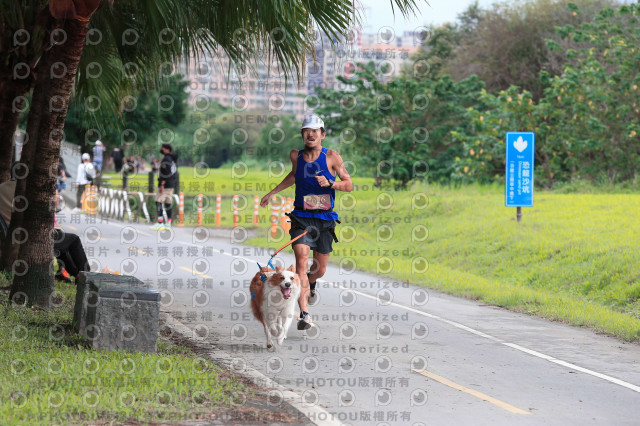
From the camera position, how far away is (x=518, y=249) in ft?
64.0

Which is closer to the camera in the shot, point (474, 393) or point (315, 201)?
point (474, 393)

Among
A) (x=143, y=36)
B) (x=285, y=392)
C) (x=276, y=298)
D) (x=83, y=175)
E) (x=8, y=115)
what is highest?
(x=143, y=36)

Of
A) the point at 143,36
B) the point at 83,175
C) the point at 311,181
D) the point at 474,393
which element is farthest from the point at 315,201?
the point at 83,175

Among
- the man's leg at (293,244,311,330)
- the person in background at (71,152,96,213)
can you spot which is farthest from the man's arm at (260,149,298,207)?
the person in background at (71,152,96,213)

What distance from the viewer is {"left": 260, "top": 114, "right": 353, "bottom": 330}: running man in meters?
10.0

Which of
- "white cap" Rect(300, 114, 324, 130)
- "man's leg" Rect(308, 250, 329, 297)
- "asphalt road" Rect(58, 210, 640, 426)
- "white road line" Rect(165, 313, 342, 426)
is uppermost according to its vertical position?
"white cap" Rect(300, 114, 324, 130)

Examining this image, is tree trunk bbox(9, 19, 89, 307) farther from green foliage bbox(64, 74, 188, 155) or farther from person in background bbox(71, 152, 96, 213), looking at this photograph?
green foliage bbox(64, 74, 188, 155)

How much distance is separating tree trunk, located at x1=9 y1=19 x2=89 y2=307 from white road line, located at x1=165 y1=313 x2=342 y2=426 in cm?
239

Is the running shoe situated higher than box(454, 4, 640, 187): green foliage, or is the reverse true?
box(454, 4, 640, 187): green foliage

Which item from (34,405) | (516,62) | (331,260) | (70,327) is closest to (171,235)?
(331,260)

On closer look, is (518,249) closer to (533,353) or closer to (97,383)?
(533,353)

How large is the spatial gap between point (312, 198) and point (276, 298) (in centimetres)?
140

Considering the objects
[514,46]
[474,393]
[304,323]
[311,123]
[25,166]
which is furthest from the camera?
[514,46]

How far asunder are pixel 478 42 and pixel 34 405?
47585 mm
